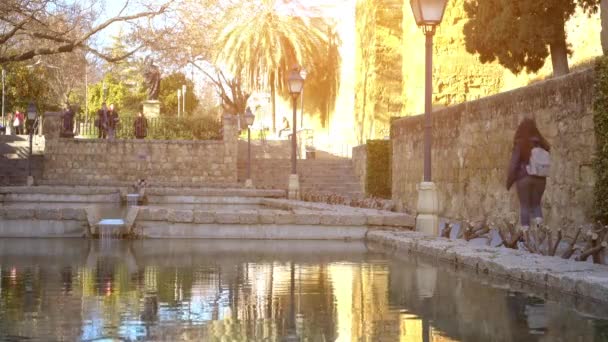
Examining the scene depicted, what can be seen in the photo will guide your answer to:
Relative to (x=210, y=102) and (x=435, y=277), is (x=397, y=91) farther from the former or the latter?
(x=210, y=102)

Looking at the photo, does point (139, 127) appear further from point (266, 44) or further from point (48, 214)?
point (48, 214)

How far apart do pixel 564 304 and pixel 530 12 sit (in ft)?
56.8

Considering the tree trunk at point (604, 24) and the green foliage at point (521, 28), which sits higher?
the green foliage at point (521, 28)

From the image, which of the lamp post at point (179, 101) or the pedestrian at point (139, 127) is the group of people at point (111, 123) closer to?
the pedestrian at point (139, 127)

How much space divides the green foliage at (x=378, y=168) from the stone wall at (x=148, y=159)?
9.13m

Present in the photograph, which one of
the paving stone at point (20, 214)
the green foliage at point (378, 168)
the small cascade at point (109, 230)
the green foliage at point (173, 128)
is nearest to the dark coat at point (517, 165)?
Result: the small cascade at point (109, 230)

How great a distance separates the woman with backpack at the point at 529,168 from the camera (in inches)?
608

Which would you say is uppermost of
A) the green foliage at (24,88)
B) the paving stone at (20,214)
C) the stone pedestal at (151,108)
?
the green foliage at (24,88)

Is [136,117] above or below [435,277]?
above

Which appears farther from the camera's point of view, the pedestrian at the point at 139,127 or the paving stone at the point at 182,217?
the pedestrian at the point at 139,127

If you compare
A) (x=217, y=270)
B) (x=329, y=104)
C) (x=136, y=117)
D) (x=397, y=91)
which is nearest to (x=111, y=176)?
(x=136, y=117)

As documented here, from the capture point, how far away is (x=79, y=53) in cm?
3641

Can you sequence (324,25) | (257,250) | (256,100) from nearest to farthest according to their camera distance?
1. (257,250)
2. (324,25)
3. (256,100)

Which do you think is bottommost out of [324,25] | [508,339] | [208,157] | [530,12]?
[508,339]
